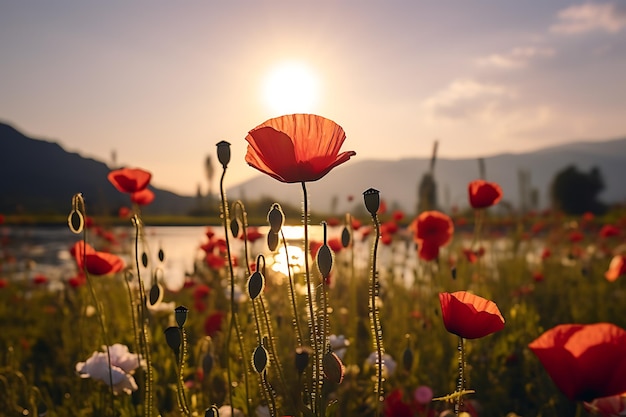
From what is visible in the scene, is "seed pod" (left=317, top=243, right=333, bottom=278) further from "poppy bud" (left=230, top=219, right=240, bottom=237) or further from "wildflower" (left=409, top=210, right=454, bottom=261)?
"wildflower" (left=409, top=210, right=454, bottom=261)

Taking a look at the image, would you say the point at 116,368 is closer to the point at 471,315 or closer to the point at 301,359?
the point at 301,359

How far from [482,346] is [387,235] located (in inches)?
57.8

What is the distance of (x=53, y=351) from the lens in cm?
443

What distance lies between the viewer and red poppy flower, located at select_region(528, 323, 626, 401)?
39.2 inches

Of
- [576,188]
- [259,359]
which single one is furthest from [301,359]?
[576,188]

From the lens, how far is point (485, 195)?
9.30 ft

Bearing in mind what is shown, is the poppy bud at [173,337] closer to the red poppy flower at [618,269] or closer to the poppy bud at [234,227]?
the poppy bud at [234,227]

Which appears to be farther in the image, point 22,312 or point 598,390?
point 22,312

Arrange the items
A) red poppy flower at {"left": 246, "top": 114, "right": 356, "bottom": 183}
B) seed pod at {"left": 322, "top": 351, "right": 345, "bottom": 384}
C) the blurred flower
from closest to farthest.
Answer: the blurred flower
seed pod at {"left": 322, "top": 351, "right": 345, "bottom": 384}
red poppy flower at {"left": 246, "top": 114, "right": 356, "bottom": 183}

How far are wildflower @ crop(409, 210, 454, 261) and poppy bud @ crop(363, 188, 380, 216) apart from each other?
5.69 ft

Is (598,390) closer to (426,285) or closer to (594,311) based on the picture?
(426,285)

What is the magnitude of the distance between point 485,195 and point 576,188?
40.0 metres

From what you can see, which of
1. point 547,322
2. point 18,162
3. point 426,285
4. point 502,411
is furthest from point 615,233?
point 18,162

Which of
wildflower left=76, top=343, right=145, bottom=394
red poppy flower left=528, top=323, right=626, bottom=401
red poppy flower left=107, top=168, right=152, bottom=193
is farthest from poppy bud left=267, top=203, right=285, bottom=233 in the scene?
red poppy flower left=107, top=168, right=152, bottom=193
